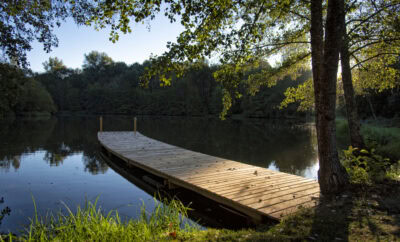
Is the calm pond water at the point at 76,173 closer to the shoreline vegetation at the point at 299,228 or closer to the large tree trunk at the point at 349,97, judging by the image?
the shoreline vegetation at the point at 299,228

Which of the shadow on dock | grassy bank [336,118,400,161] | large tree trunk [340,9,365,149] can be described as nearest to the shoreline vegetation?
the shadow on dock

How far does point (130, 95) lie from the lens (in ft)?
212

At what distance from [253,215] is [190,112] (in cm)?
5405

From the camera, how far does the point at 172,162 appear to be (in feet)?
27.1

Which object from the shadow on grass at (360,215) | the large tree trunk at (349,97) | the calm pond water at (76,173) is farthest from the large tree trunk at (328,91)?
the calm pond water at (76,173)

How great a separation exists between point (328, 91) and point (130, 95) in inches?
2501

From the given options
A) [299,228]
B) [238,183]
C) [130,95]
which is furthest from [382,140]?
[130,95]

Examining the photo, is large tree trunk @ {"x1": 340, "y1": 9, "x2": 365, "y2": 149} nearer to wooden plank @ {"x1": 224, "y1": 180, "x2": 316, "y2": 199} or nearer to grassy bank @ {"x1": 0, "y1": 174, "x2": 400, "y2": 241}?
wooden plank @ {"x1": 224, "y1": 180, "x2": 316, "y2": 199}

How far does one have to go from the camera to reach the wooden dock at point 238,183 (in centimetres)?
448

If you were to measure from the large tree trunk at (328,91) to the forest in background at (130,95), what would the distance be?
25666 millimetres

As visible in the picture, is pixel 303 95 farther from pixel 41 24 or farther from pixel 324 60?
pixel 41 24

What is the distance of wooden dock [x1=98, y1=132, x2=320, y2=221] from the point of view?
4.48 metres

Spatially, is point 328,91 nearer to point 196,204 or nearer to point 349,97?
point 349,97

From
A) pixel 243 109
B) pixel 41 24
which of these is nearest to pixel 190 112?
pixel 243 109
